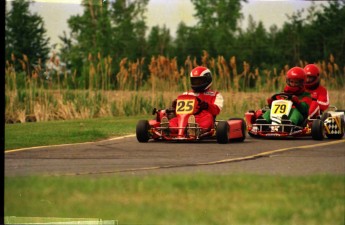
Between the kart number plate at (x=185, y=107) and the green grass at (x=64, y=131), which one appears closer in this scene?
the green grass at (x=64, y=131)

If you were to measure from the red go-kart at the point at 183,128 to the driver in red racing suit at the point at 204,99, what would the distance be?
0.16 ft

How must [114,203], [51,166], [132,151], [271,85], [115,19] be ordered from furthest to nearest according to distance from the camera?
[271,85] < [132,151] < [115,19] < [51,166] < [114,203]

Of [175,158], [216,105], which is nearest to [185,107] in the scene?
[216,105]

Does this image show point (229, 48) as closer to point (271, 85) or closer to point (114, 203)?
point (271, 85)

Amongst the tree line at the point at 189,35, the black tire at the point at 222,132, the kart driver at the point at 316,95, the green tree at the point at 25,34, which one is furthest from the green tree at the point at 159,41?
the kart driver at the point at 316,95

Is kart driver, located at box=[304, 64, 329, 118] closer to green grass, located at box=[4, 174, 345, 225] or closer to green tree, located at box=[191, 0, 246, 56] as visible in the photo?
green tree, located at box=[191, 0, 246, 56]

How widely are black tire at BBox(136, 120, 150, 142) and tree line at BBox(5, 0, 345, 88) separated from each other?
3.80 ft

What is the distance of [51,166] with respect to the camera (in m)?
6.94

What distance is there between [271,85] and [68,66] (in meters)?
2.24

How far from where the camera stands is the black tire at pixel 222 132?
29.2 ft

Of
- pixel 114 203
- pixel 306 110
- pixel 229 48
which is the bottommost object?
pixel 114 203

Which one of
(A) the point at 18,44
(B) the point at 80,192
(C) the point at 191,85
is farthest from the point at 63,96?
(B) the point at 80,192

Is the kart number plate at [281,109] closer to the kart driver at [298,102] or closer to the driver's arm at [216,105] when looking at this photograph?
the kart driver at [298,102]

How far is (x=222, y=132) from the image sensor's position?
892 centimetres
